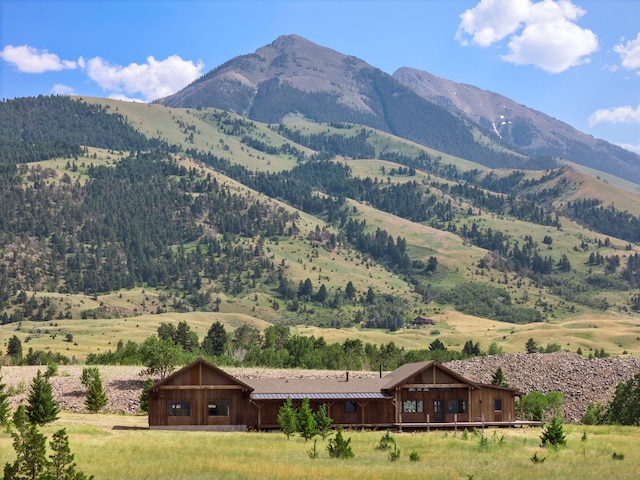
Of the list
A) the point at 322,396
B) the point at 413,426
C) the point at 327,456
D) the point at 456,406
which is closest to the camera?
the point at 327,456

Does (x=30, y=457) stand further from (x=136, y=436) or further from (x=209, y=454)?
(x=136, y=436)

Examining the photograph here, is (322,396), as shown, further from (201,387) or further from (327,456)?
(327,456)

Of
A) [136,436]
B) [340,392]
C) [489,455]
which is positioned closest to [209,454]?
[136,436]

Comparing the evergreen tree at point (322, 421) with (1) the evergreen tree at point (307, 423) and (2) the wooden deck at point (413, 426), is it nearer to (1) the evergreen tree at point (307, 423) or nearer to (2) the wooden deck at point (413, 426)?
(1) the evergreen tree at point (307, 423)

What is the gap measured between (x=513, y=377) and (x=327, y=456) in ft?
149

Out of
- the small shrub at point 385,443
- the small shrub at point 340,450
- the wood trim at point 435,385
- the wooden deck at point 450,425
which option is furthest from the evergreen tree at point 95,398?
the small shrub at point 340,450

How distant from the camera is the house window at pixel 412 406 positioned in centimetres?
6656

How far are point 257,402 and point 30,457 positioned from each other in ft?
118

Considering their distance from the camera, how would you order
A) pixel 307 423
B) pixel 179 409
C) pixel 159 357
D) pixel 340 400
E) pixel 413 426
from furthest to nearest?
pixel 159 357
pixel 413 426
pixel 340 400
pixel 179 409
pixel 307 423

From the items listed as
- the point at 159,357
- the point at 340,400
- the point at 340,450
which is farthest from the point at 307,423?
the point at 159,357

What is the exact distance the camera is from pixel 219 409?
6450 centimetres

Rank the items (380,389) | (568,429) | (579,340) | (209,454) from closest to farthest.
A: (209,454) → (568,429) → (380,389) → (579,340)

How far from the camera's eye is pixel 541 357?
296ft

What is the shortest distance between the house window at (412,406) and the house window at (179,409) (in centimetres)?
1715
